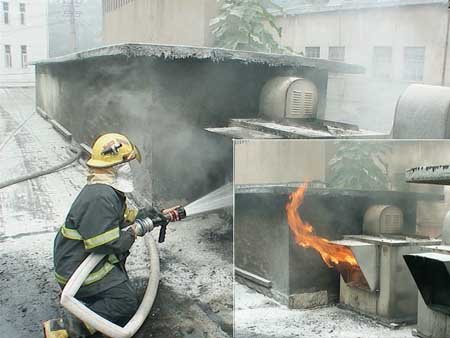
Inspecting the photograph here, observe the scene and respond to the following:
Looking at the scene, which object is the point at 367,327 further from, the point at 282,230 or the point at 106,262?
the point at 106,262

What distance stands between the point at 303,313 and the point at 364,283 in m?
0.33

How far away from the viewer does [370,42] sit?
12500 mm

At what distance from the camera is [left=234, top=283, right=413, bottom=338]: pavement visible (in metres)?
2.18

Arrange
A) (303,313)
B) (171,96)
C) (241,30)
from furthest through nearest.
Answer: (241,30)
(171,96)
(303,313)

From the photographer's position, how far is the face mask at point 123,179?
342 centimetres

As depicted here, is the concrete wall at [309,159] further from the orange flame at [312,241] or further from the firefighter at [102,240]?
the firefighter at [102,240]

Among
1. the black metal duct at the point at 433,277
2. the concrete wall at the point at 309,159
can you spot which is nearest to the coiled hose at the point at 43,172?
the concrete wall at the point at 309,159

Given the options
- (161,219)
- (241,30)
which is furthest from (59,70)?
(161,219)

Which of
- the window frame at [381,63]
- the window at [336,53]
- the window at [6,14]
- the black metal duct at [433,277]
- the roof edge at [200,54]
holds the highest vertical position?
the window at [6,14]

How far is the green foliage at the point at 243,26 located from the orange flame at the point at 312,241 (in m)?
7.72

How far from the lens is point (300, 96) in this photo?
5.58 m

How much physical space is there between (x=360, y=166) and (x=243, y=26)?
8450 mm

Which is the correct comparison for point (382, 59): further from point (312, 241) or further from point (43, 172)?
point (312, 241)

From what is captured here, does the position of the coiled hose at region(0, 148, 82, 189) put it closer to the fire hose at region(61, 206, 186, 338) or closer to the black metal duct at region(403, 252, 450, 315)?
the fire hose at region(61, 206, 186, 338)
